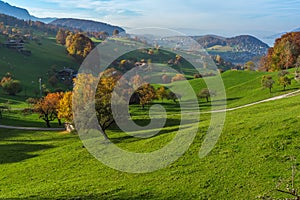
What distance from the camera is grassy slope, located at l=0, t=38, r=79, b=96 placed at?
114750 millimetres

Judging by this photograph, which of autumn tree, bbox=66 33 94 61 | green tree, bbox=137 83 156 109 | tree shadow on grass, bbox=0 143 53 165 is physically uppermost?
autumn tree, bbox=66 33 94 61

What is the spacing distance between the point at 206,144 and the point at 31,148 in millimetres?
26867

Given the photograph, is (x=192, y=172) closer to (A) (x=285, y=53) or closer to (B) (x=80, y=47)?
(A) (x=285, y=53)

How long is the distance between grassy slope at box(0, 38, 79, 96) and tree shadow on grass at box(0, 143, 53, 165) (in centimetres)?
5809

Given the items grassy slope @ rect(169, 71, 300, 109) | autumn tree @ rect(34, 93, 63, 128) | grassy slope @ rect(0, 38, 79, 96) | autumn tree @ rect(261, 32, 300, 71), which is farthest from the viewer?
grassy slope @ rect(0, 38, 79, 96)

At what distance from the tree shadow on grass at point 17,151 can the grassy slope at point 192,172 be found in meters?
3.62

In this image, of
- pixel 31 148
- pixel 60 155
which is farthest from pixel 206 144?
pixel 31 148

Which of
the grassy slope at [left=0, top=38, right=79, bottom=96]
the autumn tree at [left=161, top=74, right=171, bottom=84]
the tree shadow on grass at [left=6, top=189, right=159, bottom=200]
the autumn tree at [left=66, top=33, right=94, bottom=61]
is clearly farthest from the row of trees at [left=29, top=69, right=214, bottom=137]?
the autumn tree at [left=66, top=33, right=94, bottom=61]

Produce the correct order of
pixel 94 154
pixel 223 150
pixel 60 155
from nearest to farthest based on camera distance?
pixel 223 150 < pixel 94 154 < pixel 60 155

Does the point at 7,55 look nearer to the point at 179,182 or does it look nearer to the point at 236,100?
the point at 236,100

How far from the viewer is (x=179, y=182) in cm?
2072

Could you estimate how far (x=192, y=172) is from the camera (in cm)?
2191

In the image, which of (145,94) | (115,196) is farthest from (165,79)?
(115,196)

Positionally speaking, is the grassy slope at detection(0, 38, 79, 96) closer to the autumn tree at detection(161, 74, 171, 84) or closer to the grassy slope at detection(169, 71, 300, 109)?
the autumn tree at detection(161, 74, 171, 84)
